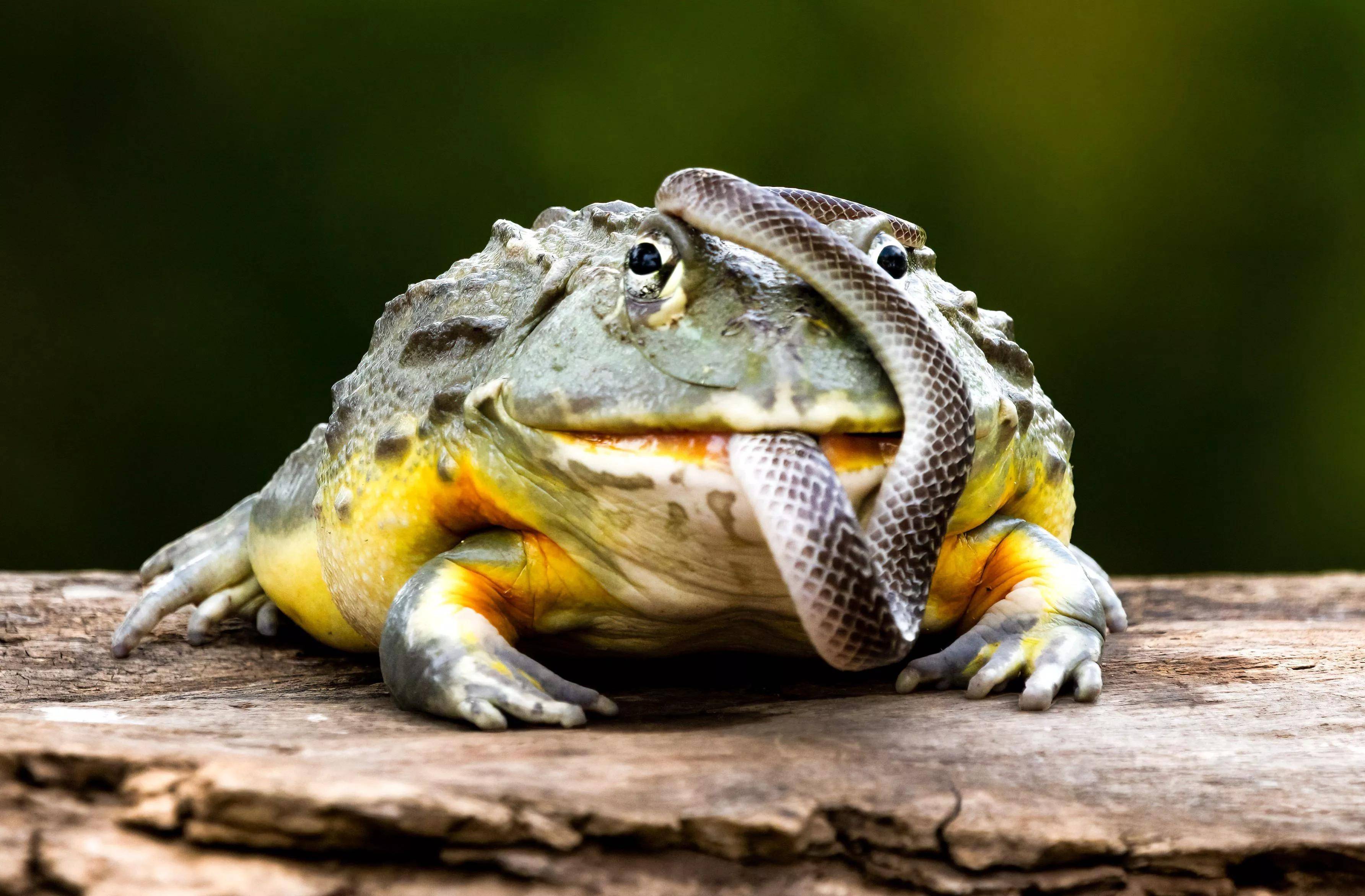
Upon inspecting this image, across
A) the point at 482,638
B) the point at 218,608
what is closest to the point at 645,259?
the point at 482,638

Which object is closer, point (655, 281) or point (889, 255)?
point (655, 281)

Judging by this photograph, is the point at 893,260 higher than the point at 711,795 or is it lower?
higher

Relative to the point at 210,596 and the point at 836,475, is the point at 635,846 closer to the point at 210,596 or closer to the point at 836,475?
the point at 836,475

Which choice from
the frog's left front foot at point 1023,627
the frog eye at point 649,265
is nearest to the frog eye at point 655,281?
the frog eye at point 649,265

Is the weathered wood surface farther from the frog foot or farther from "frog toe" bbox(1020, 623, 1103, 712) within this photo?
the frog foot

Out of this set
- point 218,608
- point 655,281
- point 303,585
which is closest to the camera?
point 655,281

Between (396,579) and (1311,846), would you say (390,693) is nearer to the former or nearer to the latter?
(396,579)
